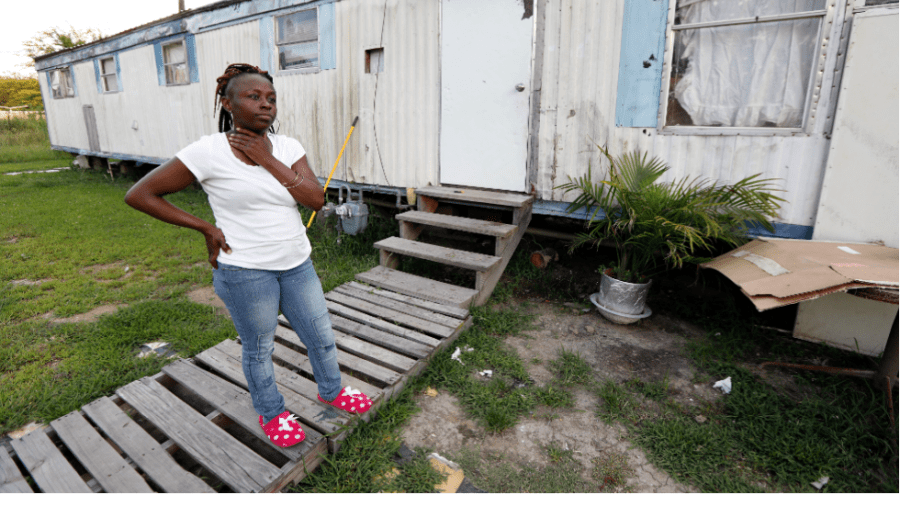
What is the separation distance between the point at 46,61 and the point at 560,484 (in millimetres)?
16904

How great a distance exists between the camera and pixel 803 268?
2.94m

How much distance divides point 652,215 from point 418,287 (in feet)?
6.81

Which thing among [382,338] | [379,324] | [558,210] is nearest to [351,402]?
[382,338]

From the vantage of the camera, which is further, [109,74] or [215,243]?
[109,74]

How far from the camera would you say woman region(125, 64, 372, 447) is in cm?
192

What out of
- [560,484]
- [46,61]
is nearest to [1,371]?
[560,484]

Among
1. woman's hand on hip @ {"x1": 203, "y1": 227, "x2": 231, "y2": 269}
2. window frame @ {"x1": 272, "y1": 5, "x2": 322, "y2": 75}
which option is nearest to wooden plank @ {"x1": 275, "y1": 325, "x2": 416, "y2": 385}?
woman's hand on hip @ {"x1": 203, "y1": 227, "x2": 231, "y2": 269}

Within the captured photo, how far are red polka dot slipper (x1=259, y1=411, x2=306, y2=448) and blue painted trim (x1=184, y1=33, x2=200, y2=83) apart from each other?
763cm

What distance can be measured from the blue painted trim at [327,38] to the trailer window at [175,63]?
147 inches

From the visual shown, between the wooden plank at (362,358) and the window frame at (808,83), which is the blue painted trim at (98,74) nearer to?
the wooden plank at (362,358)

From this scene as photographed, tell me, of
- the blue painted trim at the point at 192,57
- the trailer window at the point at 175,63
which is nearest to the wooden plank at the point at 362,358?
the blue painted trim at the point at 192,57

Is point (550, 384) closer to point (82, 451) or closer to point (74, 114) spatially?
point (82, 451)

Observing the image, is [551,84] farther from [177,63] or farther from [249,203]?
[177,63]

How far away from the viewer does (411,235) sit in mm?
5051
